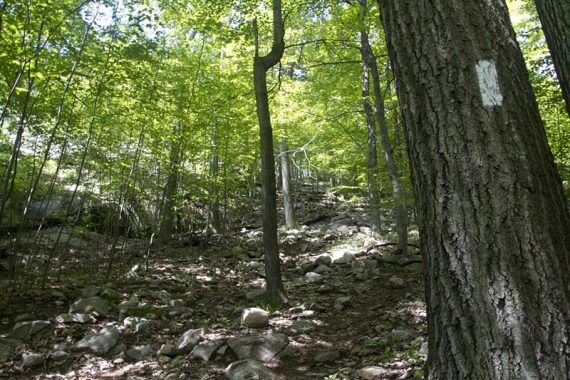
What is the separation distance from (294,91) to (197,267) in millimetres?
6395

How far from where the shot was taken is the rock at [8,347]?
4.65m

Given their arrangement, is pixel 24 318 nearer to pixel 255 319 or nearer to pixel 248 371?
pixel 255 319

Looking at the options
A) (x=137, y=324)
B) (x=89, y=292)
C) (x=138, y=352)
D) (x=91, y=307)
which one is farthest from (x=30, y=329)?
(x=89, y=292)

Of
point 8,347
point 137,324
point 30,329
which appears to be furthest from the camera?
point 137,324

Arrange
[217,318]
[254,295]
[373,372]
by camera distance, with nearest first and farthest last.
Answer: [373,372] < [217,318] < [254,295]

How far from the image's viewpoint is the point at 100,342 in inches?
194

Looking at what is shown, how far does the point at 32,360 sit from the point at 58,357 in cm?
25

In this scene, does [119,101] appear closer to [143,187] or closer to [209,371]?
[143,187]

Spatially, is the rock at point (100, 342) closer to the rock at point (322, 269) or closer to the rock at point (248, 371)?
the rock at point (248, 371)

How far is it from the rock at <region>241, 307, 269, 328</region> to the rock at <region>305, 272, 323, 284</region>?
Answer: 9.02 ft

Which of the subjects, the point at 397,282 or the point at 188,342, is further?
the point at 397,282

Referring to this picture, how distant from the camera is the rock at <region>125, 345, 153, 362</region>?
474 centimetres

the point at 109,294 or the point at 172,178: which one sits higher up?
the point at 172,178

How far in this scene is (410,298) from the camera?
20.8ft
